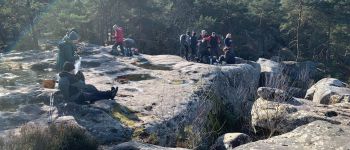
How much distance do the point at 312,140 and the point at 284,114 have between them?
6.00 metres

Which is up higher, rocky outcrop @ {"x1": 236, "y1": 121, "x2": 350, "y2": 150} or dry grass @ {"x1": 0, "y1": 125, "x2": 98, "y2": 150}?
rocky outcrop @ {"x1": 236, "y1": 121, "x2": 350, "y2": 150}

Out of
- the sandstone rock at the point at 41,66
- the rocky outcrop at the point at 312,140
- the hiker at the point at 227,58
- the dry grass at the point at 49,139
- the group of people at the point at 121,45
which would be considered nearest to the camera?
the rocky outcrop at the point at 312,140

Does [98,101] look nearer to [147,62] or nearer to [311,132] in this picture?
[311,132]

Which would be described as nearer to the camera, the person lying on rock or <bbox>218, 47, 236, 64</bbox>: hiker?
the person lying on rock

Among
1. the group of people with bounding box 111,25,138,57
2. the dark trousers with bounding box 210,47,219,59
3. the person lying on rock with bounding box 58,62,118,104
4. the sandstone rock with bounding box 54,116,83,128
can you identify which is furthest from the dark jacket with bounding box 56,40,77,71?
the dark trousers with bounding box 210,47,219,59

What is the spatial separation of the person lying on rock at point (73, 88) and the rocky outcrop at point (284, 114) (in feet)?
15.4

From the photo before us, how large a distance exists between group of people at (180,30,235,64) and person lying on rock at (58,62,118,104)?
8.90 m

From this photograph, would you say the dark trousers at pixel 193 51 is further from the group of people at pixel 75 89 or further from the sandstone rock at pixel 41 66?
the group of people at pixel 75 89

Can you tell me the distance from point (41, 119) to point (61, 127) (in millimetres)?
2202

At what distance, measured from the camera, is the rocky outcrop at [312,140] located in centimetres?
586

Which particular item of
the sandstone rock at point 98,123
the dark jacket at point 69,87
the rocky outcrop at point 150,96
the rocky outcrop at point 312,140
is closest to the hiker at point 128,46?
the rocky outcrop at point 150,96

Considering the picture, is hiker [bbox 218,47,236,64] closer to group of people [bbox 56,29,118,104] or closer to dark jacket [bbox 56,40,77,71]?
dark jacket [bbox 56,40,77,71]

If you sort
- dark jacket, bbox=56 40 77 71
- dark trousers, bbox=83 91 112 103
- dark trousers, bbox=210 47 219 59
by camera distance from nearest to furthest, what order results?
dark trousers, bbox=83 91 112 103 → dark jacket, bbox=56 40 77 71 → dark trousers, bbox=210 47 219 59

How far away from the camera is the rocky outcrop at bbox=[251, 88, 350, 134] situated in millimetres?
11797
